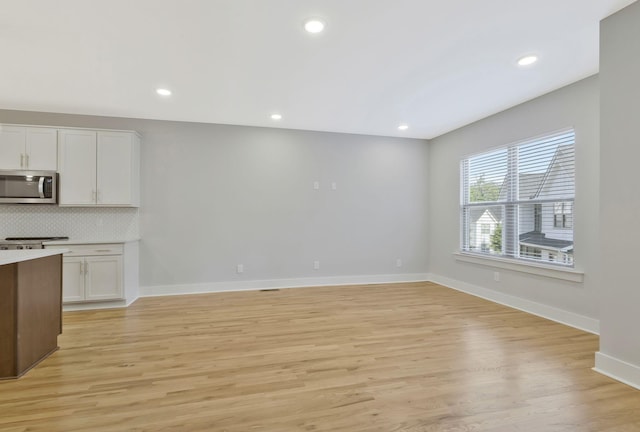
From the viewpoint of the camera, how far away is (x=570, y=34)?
8.41 ft

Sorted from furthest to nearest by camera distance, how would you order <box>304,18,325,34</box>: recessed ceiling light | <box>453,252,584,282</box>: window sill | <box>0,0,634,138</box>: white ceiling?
<box>453,252,584,282</box>: window sill < <box>304,18,325,34</box>: recessed ceiling light < <box>0,0,634,138</box>: white ceiling

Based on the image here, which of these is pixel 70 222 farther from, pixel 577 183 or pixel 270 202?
pixel 577 183

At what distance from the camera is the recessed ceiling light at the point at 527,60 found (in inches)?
115

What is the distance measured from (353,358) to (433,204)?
405 cm

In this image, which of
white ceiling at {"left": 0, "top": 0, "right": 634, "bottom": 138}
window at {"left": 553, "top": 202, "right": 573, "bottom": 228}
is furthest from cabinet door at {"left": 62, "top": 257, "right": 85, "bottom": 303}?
window at {"left": 553, "top": 202, "right": 573, "bottom": 228}

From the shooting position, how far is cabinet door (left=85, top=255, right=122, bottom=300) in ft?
13.3

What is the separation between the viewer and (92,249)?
405 cm

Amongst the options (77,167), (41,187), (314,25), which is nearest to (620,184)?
(314,25)

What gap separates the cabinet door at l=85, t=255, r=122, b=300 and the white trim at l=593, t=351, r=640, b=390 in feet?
16.7

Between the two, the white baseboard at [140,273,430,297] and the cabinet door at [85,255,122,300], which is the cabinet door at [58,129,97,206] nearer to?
the cabinet door at [85,255,122,300]

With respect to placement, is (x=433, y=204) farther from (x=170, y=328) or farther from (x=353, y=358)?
(x=170, y=328)

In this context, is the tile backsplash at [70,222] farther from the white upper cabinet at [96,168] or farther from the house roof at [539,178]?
the house roof at [539,178]

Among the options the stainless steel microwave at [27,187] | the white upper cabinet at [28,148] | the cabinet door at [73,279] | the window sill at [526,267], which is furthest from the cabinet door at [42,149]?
the window sill at [526,267]

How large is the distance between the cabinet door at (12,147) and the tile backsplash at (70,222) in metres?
0.59
